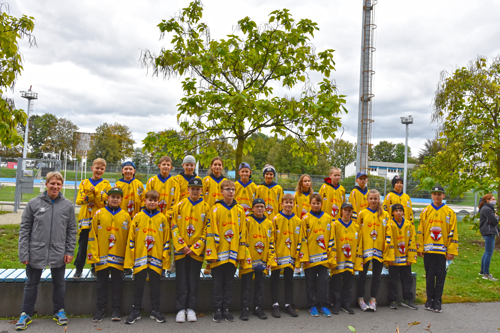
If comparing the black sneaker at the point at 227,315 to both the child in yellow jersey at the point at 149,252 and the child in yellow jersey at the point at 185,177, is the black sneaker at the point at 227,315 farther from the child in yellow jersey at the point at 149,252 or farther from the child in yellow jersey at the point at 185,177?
the child in yellow jersey at the point at 185,177

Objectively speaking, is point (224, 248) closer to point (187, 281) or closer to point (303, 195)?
point (187, 281)

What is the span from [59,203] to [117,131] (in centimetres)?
6253

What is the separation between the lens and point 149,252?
15.7ft

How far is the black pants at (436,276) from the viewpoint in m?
5.62

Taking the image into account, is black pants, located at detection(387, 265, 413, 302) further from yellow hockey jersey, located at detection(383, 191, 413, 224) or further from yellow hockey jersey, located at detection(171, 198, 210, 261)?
yellow hockey jersey, located at detection(171, 198, 210, 261)

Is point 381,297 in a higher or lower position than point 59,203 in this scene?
Answer: lower

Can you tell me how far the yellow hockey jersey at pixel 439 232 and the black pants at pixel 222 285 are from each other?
10.8 ft

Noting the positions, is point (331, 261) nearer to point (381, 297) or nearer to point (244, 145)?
point (381, 297)

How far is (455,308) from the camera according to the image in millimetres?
5766

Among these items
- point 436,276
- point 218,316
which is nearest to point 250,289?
point 218,316

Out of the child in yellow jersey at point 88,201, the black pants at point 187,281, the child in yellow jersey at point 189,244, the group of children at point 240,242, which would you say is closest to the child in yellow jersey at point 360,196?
the group of children at point 240,242

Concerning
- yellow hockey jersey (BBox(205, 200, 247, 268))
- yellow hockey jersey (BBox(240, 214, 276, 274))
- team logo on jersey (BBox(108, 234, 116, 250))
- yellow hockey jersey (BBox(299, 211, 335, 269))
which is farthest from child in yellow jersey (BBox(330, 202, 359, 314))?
team logo on jersey (BBox(108, 234, 116, 250))

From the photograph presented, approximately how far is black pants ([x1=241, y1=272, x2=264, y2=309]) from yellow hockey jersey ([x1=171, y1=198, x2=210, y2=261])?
29.3 inches

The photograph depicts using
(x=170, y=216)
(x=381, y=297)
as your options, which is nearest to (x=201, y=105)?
(x=170, y=216)
